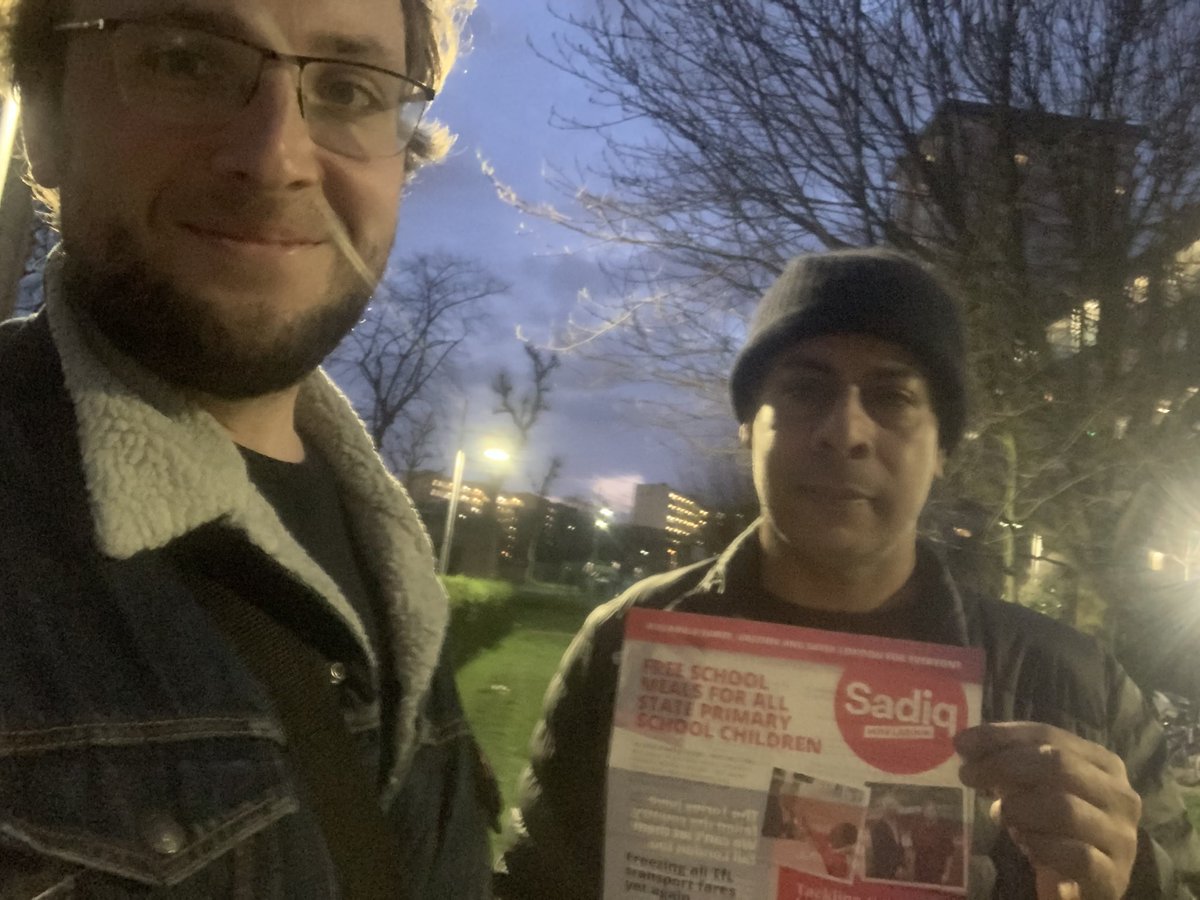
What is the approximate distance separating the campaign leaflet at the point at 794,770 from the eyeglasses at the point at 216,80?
73 centimetres

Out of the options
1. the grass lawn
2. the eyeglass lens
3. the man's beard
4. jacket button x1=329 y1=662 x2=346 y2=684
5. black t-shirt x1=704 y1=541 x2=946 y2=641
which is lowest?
the grass lawn

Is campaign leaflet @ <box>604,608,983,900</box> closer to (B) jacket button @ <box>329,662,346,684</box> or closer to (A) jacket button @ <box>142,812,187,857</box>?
(B) jacket button @ <box>329,662,346,684</box>

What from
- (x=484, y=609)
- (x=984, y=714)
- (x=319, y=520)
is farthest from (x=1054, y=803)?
(x=484, y=609)

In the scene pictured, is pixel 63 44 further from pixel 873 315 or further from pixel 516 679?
pixel 516 679

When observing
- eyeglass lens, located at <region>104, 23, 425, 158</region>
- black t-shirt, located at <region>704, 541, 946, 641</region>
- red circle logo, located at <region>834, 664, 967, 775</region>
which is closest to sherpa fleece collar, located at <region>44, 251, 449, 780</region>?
eyeglass lens, located at <region>104, 23, 425, 158</region>

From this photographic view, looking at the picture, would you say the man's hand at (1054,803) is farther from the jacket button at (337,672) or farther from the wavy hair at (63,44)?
the wavy hair at (63,44)

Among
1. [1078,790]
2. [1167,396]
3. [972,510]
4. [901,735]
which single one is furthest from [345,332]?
[1167,396]

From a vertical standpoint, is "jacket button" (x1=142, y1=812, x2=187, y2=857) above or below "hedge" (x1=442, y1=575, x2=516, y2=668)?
below

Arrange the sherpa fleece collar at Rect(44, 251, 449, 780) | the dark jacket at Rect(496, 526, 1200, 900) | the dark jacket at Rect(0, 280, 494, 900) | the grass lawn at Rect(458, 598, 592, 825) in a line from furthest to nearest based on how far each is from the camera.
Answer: the grass lawn at Rect(458, 598, 592, 825), the dark jacket at Rect(496, 526, 1200, 900), the sherpa fleece collar at Rect(44, 251, 449, 780), the dark jacket at Rect(0, 280, 494, 900)

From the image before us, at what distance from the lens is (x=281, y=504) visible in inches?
43.4

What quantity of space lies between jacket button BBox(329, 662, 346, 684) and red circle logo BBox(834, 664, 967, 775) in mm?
558

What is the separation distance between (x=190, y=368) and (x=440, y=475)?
136cm

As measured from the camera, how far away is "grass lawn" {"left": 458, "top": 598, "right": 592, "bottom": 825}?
1.41m

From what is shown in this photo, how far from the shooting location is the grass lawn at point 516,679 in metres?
1.41
